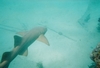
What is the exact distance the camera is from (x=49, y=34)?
14.2 meters

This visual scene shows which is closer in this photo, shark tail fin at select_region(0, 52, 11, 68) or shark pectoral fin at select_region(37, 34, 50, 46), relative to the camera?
shark tail fin at select_region(0, 52, 11, 68)

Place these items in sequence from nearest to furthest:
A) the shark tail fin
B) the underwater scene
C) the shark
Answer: the shark tail fin
the shark
the underwater scene

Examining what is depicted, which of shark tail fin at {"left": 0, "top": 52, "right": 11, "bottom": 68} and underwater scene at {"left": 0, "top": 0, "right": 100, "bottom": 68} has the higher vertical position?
shark tail fin at {"left": 0, "top": 52, "right": 11, "bottom": 68}

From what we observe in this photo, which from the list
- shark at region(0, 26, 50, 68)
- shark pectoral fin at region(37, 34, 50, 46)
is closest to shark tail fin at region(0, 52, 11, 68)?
shark at region(0, 26, 50, 68)

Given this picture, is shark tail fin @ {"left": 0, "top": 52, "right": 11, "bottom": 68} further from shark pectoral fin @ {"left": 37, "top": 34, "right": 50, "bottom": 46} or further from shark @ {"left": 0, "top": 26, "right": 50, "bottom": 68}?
shark pectoral fin @ {"left": 37, "top": 34, "right": 50, "bottom": 46}

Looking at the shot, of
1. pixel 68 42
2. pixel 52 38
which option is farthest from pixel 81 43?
pixel 52 38

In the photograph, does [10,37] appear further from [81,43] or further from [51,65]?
[81,43]

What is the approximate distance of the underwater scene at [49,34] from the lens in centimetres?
680

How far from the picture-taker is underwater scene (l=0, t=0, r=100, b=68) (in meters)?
6.80

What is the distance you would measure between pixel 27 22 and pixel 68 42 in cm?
692

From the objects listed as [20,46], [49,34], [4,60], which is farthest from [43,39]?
[49,34]

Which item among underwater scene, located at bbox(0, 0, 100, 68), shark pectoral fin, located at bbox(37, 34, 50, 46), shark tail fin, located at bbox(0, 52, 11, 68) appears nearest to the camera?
shark tail fin, located at bbox(0, 52, 11, 68)

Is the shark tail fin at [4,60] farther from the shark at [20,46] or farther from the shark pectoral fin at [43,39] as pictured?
the shark pectoral fin at [43,39]

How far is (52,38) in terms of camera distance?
13500mm
